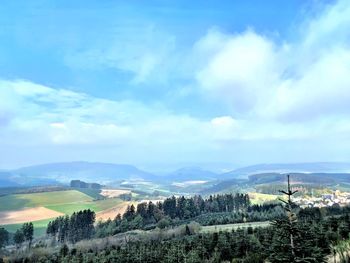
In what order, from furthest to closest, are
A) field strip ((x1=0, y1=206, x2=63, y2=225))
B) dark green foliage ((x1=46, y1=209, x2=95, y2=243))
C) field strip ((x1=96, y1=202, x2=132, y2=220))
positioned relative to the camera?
field strip ((x1=0, y1=206, x2=63, y2=225))
field strip ((x1=96, y1=202, x2=132, y2=220))
dark green foliage ((x1=46, y1=209, x2=95, y2=243))

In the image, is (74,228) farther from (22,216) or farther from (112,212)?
(22,216)

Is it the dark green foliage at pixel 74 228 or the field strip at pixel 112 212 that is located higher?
the field strip at pixel 112 212

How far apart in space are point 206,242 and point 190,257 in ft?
39.6

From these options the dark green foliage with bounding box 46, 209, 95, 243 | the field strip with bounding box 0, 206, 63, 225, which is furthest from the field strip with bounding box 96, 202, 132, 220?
the dark green foliage with bounding box 46, 209, 95, 243

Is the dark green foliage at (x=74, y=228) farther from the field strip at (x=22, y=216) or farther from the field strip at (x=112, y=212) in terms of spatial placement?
the field strip at (x=22, y=216)

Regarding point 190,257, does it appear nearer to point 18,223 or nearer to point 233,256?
point 233,256

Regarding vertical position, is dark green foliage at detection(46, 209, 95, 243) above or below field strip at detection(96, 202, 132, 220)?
below

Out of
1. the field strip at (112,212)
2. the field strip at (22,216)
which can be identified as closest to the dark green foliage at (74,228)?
the field strip at (112,212)

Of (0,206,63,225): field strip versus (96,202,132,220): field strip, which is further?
(0,206,63,225): field strip

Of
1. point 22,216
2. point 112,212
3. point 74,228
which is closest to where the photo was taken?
point 74,228

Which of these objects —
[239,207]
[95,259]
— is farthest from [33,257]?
[239,207]

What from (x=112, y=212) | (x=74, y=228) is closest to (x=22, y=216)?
(x=112, y=212)

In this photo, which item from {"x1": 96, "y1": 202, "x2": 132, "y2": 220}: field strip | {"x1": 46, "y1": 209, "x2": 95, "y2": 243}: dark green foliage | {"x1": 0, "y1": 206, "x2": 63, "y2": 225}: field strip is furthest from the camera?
{"x1": 0, "y1": 206, "x2": 63, "y2": 225}: field strip

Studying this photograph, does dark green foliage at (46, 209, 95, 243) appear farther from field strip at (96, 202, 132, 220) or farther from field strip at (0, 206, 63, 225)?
field strip at (0, 206, 63, 225)
